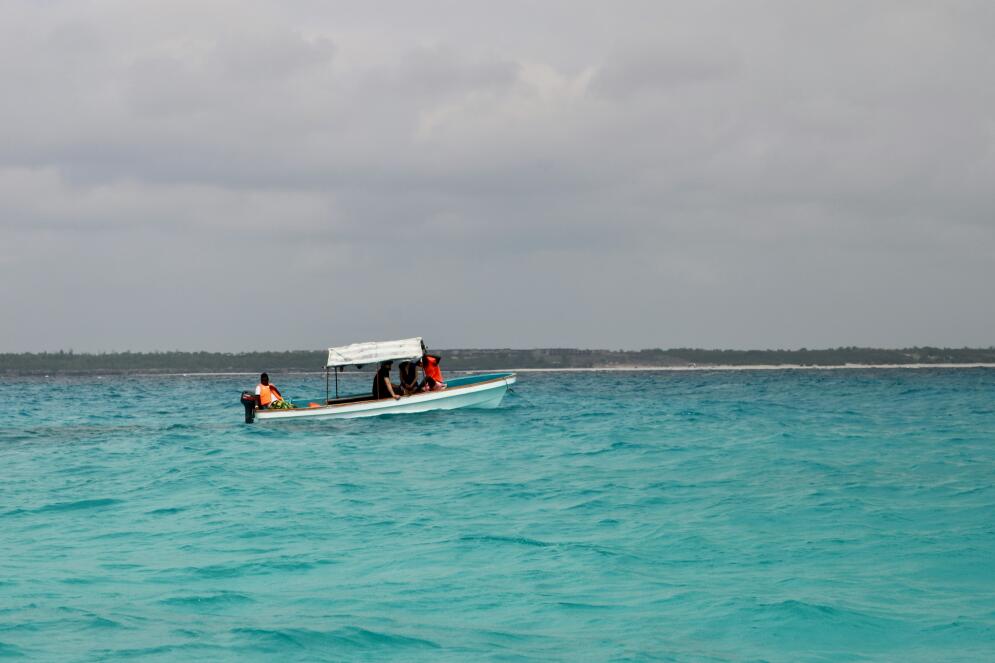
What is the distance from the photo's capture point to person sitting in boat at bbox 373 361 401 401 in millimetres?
39500

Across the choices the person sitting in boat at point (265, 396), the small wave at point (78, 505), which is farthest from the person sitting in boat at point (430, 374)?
the small wave at point (78, 505)

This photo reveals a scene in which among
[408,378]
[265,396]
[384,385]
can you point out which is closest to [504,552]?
[384,385]

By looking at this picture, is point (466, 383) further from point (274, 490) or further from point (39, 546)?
point (39, 546)

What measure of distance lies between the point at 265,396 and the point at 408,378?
5713mm

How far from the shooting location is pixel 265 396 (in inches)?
1599

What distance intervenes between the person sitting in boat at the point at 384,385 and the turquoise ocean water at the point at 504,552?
7367 millimetres

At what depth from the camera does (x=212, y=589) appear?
13000mm

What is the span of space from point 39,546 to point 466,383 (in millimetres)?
27796

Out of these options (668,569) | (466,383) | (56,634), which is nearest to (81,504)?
(56,634)

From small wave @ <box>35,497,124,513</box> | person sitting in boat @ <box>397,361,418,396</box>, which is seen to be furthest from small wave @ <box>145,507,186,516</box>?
person sitting in boat @ <box>397,361,418,396</box>

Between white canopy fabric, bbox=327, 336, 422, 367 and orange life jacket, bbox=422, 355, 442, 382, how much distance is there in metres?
1.11

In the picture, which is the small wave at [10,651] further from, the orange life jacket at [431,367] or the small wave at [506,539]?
the orange life jacket at [431,367]

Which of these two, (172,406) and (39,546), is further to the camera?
(172,406)

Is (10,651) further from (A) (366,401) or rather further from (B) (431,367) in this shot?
(B) (431,367)
